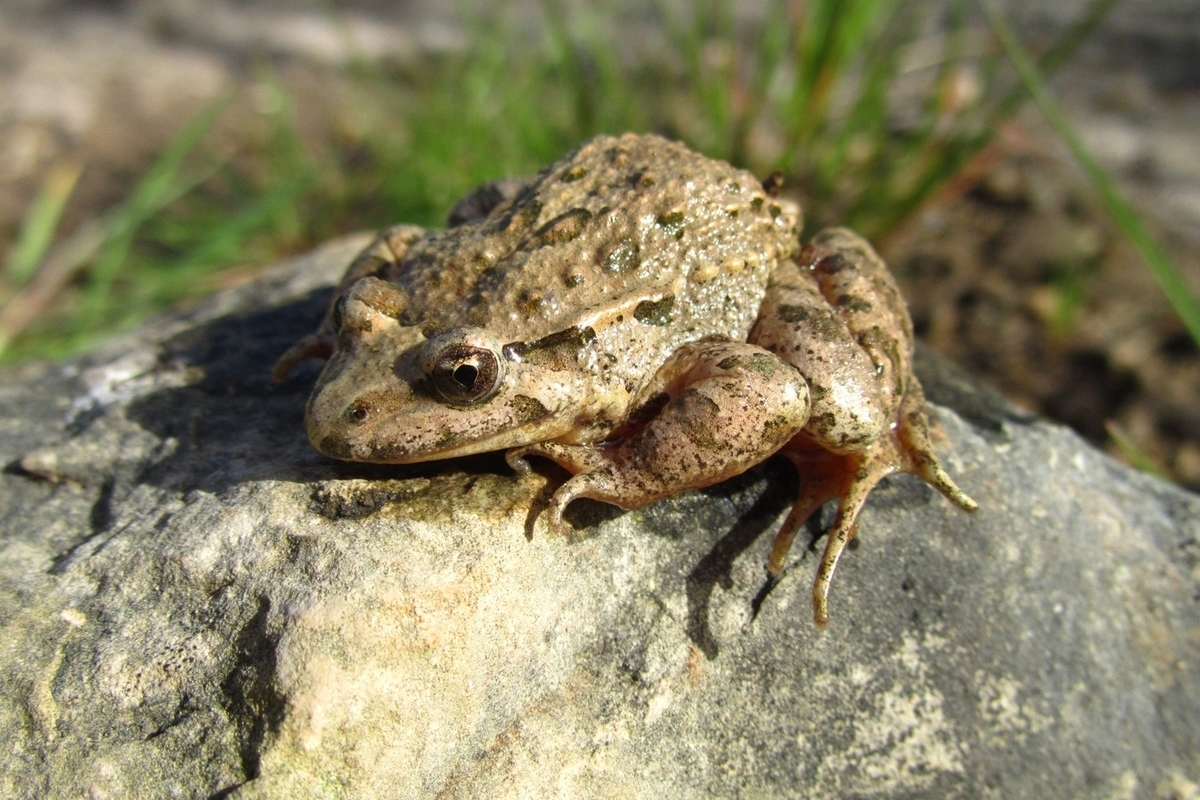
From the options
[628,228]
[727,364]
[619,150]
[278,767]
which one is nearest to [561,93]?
[619,150]

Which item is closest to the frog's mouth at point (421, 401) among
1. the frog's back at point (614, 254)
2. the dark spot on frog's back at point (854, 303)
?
the frog's back at point (614, 254)

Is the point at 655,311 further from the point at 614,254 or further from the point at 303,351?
the point at 303,351

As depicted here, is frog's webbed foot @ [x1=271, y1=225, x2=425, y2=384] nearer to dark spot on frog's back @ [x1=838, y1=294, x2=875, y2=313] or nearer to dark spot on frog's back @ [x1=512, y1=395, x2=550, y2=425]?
dark spot on frog's back @ [x1=512, y1=395, x2=550, y2=425]

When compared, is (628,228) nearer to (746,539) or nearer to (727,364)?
(727,364)

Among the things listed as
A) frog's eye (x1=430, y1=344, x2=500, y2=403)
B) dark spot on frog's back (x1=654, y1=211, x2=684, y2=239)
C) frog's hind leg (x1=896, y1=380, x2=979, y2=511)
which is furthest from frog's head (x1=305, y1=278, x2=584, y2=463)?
frog's hind leg (x1=896, y1=380, x2=979, y2=511)

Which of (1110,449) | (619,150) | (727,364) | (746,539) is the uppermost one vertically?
(619,150)

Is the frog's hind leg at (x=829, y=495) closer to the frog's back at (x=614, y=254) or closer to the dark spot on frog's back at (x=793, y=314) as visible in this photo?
the dark spot on frog's back at (x=793, y=314)

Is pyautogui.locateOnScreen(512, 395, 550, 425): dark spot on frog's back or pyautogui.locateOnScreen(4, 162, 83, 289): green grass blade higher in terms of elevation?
pyautogui.locateOnScreen(512, 395, 550, 425): dark spot on frog's back

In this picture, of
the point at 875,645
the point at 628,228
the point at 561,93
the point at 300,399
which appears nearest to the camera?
the point at 875,645
